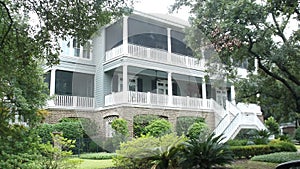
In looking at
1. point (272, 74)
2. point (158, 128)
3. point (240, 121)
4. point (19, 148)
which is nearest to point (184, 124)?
point (158, 128)

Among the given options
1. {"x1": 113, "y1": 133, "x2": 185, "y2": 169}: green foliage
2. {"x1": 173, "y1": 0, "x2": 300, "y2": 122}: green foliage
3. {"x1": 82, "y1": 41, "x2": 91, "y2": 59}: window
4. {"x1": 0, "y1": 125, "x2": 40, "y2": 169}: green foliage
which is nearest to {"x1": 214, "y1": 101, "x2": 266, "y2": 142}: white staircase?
{"x1": 173, "y1": 0, "x2": 300, "y2": 122}: green foliage

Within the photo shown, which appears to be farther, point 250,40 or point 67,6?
point 250,40

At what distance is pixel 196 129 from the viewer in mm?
7602

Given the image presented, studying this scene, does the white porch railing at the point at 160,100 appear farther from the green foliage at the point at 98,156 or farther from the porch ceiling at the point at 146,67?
the green foliage at the point at 98,156

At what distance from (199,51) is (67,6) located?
12.7ft

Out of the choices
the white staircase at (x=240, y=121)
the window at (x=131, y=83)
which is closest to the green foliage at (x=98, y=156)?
the window at (x=131, y=83)

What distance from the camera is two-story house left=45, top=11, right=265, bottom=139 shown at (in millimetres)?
7156

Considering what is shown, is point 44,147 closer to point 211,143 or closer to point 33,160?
point 33,160

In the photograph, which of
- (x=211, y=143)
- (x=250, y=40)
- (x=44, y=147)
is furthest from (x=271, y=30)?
(x=44, y=147)

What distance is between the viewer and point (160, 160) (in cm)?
745

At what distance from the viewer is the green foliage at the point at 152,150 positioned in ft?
23.2

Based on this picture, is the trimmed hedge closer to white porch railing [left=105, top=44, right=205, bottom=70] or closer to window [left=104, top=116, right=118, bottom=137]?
white porch railing [left=105, top=44, right=205, bottom=70]

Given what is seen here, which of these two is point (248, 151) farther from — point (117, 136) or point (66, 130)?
point (66, 130)

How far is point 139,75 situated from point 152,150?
6.24 ft
